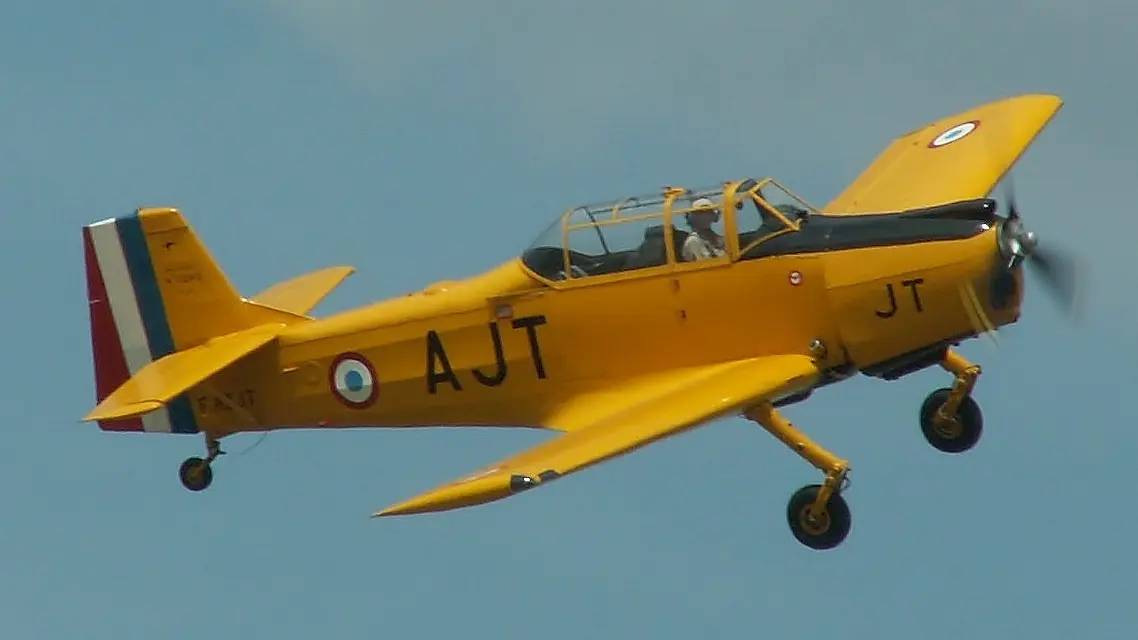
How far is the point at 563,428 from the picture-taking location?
21.4m

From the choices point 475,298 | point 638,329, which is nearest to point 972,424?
point 638,329

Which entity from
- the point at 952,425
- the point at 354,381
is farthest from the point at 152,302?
the point at 952,425

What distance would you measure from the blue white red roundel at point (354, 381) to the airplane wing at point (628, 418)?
2.06 meters

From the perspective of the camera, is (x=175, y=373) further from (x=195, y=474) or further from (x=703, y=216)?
(x=703, y=216)

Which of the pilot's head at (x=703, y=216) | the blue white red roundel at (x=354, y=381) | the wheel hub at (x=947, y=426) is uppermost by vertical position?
the pilot's head at (x=703, y=216)

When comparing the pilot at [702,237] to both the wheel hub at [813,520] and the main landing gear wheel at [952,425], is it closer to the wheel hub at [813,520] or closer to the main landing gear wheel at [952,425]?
the wheel hub at [813,520]

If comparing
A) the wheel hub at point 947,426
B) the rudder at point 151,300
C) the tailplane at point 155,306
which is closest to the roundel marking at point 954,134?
the wheel hub at point 947,426

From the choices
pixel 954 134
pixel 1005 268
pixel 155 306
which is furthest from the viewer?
pixel 954 134

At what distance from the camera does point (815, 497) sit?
20.4 meters

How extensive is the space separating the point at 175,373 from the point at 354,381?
190cm

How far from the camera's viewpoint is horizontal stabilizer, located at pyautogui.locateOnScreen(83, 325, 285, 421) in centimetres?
2227

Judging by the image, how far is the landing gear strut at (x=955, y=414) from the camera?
71.5 ft

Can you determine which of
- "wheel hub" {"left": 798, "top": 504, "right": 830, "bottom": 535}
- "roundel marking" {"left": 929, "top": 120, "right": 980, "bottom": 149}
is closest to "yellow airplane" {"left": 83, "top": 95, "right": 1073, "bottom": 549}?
"wheel hub" {"left": 798, "top": 504, "right": 830, "bottom": 535}

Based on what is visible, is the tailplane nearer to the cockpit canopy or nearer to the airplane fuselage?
the airplane fuselage
